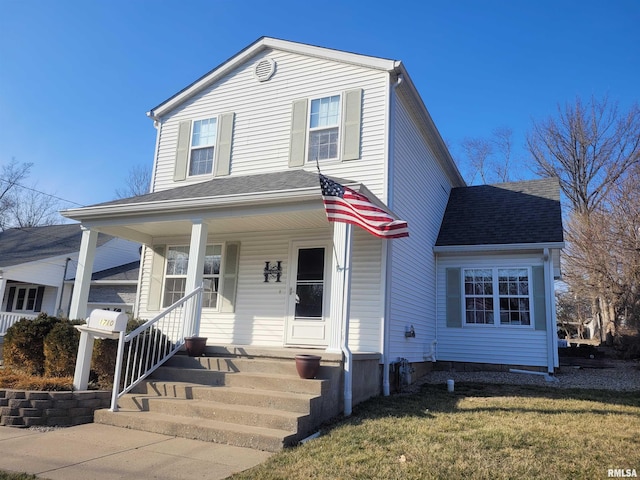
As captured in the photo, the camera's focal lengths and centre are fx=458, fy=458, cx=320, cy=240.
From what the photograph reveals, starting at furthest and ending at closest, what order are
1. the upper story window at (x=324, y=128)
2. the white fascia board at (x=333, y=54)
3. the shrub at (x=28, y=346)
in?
the upper story window at (x=324, y=128), the white fascia board at (x=333, y=54), the shrub at (x=28, y=346)

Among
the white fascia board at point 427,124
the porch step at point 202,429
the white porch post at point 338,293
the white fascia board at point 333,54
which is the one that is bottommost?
the porch step at point 202,429

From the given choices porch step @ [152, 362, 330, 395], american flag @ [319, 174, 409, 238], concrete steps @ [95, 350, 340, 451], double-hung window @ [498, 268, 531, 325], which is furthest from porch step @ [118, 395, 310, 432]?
double-hung window @ [498, 268, 531, 325]

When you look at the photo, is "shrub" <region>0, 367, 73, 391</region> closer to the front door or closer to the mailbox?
the mailbox

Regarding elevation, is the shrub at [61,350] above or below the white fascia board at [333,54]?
below

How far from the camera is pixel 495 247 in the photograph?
10211 mm

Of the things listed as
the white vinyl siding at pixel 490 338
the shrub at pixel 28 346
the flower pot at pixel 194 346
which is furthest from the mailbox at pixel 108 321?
the white vinyl siding at pixel 490 338

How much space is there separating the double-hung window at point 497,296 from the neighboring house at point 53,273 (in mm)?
12370

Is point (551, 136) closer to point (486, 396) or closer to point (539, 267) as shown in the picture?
point (539, 267)

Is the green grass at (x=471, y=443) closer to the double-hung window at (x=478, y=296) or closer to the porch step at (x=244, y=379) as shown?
the porch step at (x=244, y=379)

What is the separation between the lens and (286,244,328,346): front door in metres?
8.27

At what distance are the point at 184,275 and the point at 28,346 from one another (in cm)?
344

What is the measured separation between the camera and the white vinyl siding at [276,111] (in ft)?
27.9

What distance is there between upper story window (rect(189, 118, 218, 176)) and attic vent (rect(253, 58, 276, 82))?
140 centimetres

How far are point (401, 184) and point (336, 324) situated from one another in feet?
12.0
